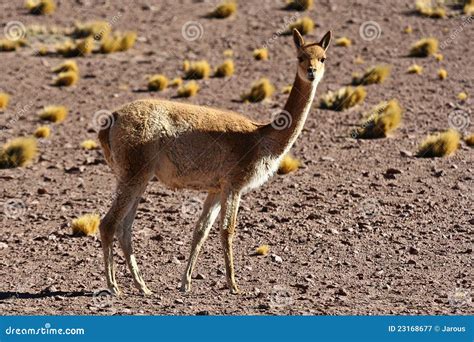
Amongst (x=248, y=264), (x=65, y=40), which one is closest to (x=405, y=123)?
(x=248, y=264)

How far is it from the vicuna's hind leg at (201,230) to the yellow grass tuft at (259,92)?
907cm

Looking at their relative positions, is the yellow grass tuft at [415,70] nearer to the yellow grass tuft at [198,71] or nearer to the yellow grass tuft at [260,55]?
the yellow grass tuft at [260,55]

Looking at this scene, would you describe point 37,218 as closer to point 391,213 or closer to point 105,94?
point 391,213

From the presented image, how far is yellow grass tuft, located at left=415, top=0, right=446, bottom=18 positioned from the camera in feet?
83.4

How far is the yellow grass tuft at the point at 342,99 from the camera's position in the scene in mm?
18594

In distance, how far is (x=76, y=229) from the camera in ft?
40.5

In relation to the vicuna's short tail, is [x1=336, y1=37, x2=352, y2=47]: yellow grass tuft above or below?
above

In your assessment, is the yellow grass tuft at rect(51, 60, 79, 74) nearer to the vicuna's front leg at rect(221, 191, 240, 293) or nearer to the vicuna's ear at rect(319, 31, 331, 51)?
the vicuna's ear at rect(319, 31, 331, 51)

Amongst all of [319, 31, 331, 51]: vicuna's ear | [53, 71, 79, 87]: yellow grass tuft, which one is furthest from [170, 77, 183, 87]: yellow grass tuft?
[319, 31, 331, 51]: vicuna's ear

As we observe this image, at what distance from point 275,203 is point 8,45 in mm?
11123

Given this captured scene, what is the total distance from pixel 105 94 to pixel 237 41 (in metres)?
5.12

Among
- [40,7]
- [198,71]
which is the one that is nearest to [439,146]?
[198,71]

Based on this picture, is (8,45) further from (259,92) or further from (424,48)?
(424,48)

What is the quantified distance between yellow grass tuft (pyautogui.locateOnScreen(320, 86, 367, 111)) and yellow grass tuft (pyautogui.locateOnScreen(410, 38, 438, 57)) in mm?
3861
